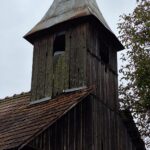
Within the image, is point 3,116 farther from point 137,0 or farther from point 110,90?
point 137,0

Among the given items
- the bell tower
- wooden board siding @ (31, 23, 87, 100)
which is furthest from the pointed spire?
wooden board siding @ (31, 23, 87, 100)

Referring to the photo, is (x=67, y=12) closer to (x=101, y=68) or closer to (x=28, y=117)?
(x=101, y=68)

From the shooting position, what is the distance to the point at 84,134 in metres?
16.1

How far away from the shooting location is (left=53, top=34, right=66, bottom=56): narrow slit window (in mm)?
18750

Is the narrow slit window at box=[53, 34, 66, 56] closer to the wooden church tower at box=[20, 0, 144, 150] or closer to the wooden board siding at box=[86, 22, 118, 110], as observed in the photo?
the wooden church tower at box=[20, 0, 144, 150]

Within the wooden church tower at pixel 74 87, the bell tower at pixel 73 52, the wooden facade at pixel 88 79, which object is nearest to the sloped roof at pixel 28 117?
the wooden church tower at pixel 74 87

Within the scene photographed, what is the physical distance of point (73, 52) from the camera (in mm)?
17953

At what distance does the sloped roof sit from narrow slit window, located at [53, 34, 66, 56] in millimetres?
2302

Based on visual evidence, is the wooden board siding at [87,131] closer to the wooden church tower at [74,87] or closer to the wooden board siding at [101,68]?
the wooden church tower at [74,87]

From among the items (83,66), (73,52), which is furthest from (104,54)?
(83,66)

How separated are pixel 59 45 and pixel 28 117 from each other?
4407mm

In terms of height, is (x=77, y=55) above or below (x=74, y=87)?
above

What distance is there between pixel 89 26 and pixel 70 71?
1.97 m

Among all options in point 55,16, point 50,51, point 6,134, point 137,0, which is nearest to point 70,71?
point 50,51
